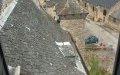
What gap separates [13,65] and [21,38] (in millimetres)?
4185

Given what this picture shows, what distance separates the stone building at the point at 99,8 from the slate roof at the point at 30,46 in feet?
147

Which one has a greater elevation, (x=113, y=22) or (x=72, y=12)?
(x=72, y=12)

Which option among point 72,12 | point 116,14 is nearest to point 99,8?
point 116,14

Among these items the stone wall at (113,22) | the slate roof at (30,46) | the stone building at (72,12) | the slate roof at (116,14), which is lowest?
the stone wall at (113,22)

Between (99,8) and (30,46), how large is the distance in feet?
176

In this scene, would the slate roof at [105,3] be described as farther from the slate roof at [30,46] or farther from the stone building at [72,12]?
the slate roof at [30,46]

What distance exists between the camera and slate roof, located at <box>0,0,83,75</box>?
1832 cm

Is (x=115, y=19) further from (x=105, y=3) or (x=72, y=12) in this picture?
(x=72, y=12)

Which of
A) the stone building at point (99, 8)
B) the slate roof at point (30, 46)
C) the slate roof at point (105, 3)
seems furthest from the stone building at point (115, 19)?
the slate roof at point (30, 46)

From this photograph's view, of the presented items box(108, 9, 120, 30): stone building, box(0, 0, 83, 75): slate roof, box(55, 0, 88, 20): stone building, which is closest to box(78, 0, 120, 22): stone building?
box(108, 9, 120, 30): stone building

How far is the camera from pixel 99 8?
73188 mm

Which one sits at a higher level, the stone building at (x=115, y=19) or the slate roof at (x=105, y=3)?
the slate roof at (x=105, y=3)

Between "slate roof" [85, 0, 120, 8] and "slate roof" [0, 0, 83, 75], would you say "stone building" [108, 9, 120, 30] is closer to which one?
"slate roof" [85, 0, 120, 8]

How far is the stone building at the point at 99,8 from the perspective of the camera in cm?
7064
